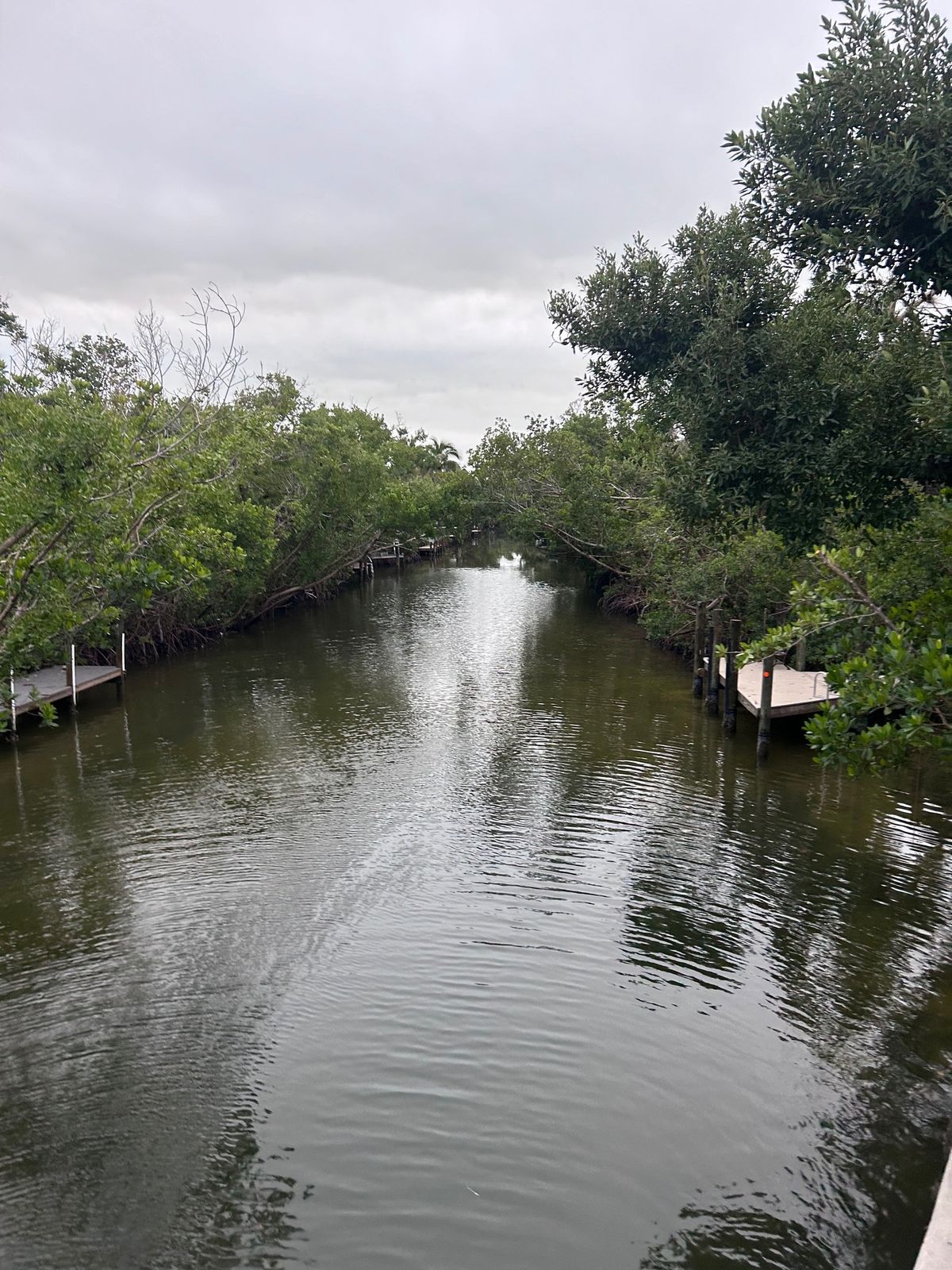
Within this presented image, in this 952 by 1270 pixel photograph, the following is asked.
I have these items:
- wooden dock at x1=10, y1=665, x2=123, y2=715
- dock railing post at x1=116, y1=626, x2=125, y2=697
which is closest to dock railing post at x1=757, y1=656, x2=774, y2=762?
wooden dock at x1=10, y1=665, x2=123, y2=715

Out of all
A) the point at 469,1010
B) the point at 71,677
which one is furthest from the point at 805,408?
the point at 71,677

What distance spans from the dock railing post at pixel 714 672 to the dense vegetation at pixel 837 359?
8.79m

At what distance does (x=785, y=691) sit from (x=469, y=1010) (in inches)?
453

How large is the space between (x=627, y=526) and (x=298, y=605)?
55.9 feet

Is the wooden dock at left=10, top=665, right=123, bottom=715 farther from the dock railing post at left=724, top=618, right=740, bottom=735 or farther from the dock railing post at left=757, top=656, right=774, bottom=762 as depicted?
the dock railing post at left=757, top=656, right=774, bottom=762

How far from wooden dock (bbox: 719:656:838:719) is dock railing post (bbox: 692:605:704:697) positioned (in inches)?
56.0

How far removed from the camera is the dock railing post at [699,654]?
2058cm

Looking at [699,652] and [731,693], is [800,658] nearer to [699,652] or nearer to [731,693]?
[731,693]

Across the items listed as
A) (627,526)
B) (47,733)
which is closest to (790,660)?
(627,526)

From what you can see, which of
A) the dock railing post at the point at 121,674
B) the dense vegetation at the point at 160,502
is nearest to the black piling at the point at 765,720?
the dense vegetation at the point at 160,502

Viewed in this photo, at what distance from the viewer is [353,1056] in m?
7.17

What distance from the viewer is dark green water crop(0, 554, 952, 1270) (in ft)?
18.6

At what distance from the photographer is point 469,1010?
779 centimetres

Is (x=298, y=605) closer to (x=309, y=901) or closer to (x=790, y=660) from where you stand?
(x=790, y=660)
